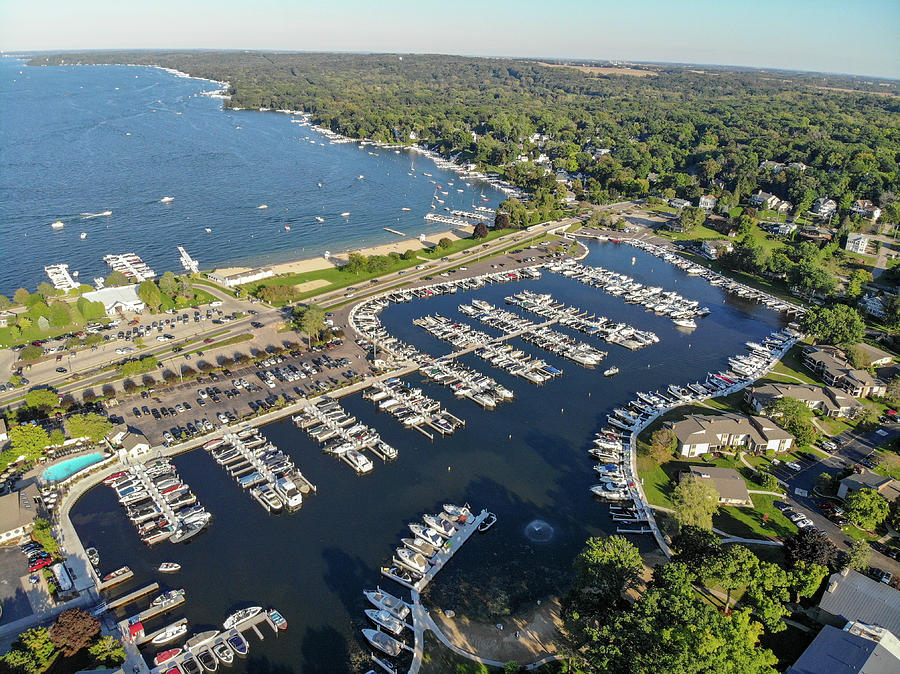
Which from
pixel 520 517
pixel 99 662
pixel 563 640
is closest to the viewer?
pixel 99 662

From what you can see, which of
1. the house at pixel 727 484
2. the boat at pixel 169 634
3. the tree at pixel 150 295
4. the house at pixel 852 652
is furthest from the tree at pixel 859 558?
the tree at pixel 150 295

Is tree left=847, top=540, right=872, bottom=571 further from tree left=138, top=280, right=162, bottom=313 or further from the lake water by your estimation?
tree left=138, top=280, right=162, bottom=313

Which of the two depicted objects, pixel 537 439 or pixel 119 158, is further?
pixel 119 158

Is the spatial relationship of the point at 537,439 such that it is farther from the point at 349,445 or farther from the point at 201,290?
the point at 201,290

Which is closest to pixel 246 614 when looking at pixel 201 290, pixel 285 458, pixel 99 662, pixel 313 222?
pixel 99 662

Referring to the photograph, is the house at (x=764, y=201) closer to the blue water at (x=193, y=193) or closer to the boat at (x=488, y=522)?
the blue water at (x=193, y=193)

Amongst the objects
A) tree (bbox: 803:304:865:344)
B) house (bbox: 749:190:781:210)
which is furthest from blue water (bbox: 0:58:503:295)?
tree (bbox: 803:304:865:344)
